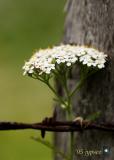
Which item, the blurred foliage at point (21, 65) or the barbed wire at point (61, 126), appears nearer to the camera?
the barbed wire at point (61, 126)

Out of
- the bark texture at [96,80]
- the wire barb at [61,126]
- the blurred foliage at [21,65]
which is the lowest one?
the wire barb at [61,126]

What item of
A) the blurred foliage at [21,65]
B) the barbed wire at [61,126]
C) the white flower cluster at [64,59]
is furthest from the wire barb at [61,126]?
the blurred foliage at [21,65]

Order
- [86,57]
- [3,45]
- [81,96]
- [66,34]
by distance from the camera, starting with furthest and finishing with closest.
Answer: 1. [3,45]
2. [66,34]
3. [81,96]
4. [86,57]

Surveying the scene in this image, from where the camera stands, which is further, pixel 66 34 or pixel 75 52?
pixel 66 34

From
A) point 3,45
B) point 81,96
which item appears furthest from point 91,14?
point 3,45

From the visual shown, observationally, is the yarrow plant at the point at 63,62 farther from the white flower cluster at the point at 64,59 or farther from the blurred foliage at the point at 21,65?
the blurred foliage at the point at 21,65

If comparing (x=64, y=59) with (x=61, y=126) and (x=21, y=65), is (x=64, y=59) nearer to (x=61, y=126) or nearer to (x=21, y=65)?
(x=61, y=126)

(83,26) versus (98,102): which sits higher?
(83,26)

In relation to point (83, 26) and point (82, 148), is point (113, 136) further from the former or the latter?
point (83, 26)
